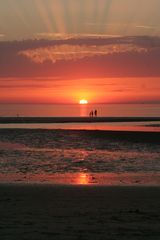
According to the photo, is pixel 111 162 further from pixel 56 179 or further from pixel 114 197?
pixel 114 197

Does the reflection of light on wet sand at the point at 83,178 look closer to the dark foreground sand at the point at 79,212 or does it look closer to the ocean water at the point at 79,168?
the ocean water at the point at 79,168

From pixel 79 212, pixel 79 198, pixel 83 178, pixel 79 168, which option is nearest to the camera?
pixel 79 212

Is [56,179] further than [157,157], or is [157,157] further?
[157,157]

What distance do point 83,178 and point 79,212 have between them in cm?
821

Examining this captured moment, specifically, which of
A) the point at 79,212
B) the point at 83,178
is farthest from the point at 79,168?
the point at 79,212

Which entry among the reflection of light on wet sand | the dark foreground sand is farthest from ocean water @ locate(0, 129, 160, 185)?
the dark foreground sand

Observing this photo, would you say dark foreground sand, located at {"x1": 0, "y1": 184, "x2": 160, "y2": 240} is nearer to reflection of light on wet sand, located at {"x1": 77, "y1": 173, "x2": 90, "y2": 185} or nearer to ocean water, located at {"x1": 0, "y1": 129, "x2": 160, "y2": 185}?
reflection of light on wet sand, located at {"x1": 77, "y1": 173, "x2": 90, "y2": 185}

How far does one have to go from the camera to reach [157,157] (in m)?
28.2

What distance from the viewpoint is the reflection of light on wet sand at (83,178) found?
1817 cm

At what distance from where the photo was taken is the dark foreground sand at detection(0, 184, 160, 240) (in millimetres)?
9078

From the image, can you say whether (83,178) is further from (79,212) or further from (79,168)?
(79,212)

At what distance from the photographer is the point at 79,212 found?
37.0 ft

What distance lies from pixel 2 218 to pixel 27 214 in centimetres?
71

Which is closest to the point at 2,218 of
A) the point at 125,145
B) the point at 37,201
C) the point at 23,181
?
the point at 37,201
